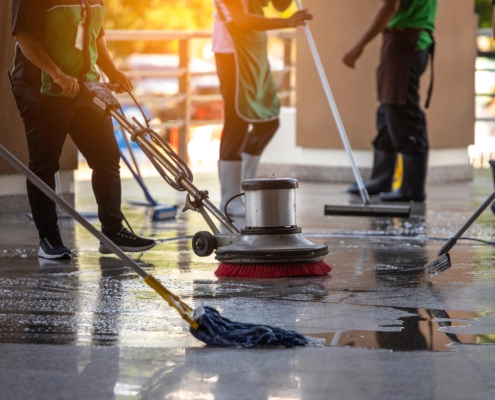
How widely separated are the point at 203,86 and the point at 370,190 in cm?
1598

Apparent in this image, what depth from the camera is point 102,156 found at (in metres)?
5.28

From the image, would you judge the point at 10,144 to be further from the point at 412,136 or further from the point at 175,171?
the point at 412,136

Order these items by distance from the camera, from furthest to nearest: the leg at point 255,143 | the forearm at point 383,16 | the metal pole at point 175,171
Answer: the forearm at point 383,16 < the leg at point 255,143 < the metal pole at point 175,171

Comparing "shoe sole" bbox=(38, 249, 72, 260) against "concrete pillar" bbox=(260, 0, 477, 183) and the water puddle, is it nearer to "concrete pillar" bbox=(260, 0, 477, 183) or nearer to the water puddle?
the water puddle

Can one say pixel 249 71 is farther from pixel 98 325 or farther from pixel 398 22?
pixel 98 325

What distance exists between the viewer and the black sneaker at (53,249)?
517cm

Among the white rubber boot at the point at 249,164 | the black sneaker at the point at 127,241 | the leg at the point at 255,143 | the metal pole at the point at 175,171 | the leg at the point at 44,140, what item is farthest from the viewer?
the white rubber boot at the point at 249,164

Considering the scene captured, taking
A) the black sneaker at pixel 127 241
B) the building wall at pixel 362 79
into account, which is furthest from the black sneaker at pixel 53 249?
the building wall at pixel 362 79

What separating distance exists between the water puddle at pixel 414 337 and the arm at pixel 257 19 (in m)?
3.05

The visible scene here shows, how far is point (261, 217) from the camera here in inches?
180

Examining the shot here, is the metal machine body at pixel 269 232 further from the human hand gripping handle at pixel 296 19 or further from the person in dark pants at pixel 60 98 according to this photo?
the human hand gripping handle at pixel 296 19

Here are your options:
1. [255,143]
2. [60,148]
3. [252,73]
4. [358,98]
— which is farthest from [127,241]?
[358,98]

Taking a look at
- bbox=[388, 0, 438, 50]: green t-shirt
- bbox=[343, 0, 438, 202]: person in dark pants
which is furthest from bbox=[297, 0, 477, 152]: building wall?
bbox=[388, 0, 438, 50]: green t-shirt

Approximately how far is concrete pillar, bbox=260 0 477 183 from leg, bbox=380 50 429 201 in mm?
1984
